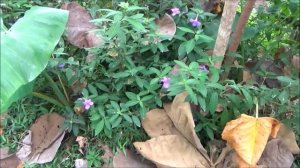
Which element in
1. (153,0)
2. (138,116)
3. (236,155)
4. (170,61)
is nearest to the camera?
(236,155)

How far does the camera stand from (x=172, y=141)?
199 centimetres

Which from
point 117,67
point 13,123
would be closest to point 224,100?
point 117,67

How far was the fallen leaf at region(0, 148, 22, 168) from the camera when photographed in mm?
2086

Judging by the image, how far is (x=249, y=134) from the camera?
1.82 metres

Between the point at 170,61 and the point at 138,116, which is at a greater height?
the point at 170,61

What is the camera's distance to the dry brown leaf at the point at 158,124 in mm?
2053

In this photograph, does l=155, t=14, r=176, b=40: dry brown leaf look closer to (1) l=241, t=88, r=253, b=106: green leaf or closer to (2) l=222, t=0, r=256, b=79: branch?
(2) l=222, t=0, r=256, b=79: branch

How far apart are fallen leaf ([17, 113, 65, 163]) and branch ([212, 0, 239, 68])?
2.64 feet

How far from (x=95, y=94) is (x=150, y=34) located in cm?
37

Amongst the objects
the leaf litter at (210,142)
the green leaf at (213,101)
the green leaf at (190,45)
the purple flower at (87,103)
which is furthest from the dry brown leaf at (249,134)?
the purple flower at (87,103)

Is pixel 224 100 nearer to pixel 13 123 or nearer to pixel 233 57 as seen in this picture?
pixel 233 57

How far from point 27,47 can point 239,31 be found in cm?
89

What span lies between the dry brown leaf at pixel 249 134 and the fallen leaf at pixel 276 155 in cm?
11

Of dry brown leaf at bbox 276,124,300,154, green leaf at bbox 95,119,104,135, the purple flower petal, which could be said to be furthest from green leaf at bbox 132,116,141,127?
dry brown leaf at bbox 276,124,300,154
